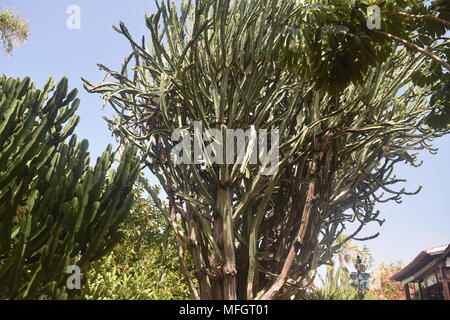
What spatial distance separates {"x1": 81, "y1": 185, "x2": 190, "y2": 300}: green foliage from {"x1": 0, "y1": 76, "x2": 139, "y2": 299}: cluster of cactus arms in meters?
1.98

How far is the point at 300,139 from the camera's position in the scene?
506 centimetres

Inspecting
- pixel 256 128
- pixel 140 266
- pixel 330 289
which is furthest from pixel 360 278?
pixel 256 128

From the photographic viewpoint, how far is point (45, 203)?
3.75 m

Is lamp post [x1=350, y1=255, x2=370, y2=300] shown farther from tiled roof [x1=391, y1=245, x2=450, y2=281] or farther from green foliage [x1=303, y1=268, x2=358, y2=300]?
tiled roof [x1=391, y1=245, x2=450, y2=281]

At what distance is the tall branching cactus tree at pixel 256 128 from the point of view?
16.9ft

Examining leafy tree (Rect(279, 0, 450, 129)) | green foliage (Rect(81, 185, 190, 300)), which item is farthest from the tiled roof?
leafy tree (Rect(279, 0, 450, 129))

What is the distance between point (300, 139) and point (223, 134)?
1.01m

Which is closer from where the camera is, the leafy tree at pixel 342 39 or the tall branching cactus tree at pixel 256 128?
the leafy tree at pixel 342 39

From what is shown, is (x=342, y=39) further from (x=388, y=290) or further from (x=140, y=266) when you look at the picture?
(x=388, y=290)

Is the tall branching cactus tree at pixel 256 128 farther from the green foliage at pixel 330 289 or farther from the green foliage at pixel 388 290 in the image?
the green foliage at pixel 388 290

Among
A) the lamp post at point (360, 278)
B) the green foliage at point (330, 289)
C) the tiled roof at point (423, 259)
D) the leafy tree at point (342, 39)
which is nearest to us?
the leafy tree at point (342, 39)

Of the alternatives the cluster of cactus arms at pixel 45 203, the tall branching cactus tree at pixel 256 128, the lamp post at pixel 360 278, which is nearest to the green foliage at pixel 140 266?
the tall branching cactus tree at pixel 256 128

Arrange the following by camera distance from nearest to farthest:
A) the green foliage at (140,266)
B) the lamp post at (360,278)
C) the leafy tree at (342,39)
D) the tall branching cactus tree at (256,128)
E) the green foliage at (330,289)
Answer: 1. the leafy tree at (342,39)
2. the tall branching cactus tree at (256,128)
3. the green foliage at (140,266)
4. the green foliage at (330,289)
5. the lamp post at (360,278)

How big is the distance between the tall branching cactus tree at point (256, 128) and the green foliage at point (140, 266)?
122 centimetres
